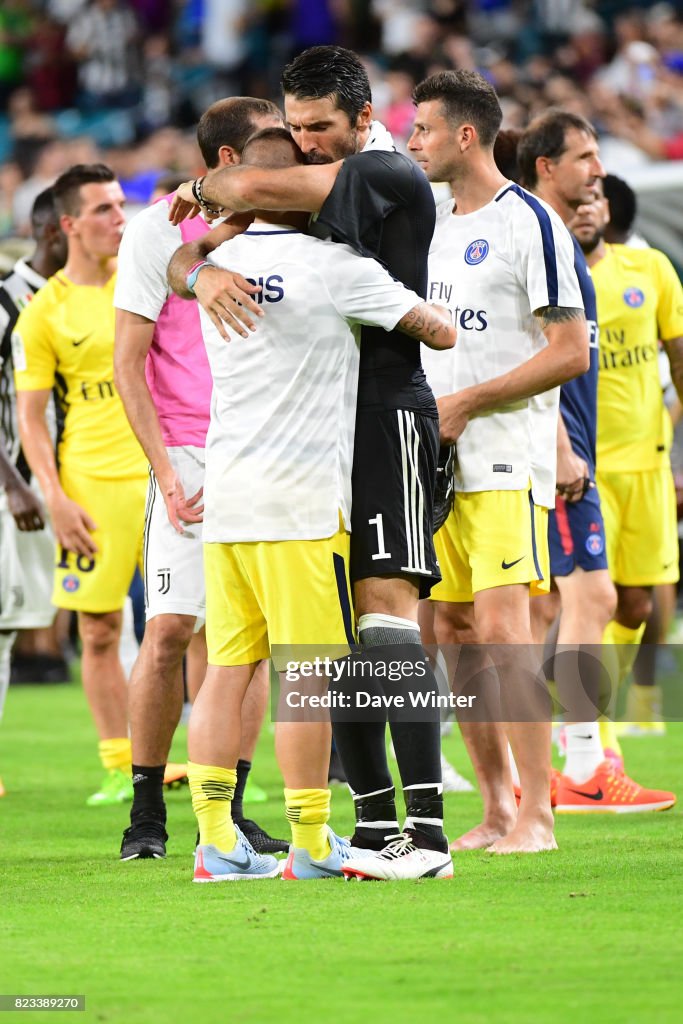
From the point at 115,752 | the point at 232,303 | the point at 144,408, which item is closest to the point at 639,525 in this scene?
the point at 115,752

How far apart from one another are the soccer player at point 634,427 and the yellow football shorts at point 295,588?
3507mm

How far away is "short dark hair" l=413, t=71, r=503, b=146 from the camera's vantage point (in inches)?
222

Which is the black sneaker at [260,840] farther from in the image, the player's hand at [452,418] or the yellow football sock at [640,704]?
the yellow football sock at [640,704]

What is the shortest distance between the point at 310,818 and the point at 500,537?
46.2 inches

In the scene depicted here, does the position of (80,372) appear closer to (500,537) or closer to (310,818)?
(500,537)

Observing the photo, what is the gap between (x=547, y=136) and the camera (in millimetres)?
6781

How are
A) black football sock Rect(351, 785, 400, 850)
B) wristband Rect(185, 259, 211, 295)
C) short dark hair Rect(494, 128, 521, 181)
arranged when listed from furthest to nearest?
short dark hair Rect(494, 128, 521, 181) < black football sock Rect(351, 785, 400, 850) < wristband Rect(185, 259, 211, 295)

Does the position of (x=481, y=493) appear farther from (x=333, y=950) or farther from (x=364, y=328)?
(x=333, y=950)

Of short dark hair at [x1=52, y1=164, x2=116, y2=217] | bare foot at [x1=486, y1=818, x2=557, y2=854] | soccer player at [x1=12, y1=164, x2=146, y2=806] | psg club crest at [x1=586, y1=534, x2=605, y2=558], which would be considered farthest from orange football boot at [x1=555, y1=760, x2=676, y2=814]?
short dark hair at [x1=52, y1=164, x2=116, y2=217]

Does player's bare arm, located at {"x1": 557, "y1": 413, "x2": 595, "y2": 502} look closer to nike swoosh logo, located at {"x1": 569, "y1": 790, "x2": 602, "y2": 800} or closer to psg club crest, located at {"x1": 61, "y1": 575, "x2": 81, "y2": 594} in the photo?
nike swoosh logo, located at {"x1": 569, "y1": 790, "x2": 602, "y2": 800}

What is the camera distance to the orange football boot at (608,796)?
672 centimetres

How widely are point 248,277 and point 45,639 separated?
31.3 ft

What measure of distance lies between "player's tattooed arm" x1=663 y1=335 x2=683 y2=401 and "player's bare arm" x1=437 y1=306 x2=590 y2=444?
7.01ft

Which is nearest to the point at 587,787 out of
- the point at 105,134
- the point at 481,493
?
the point at 481,493
